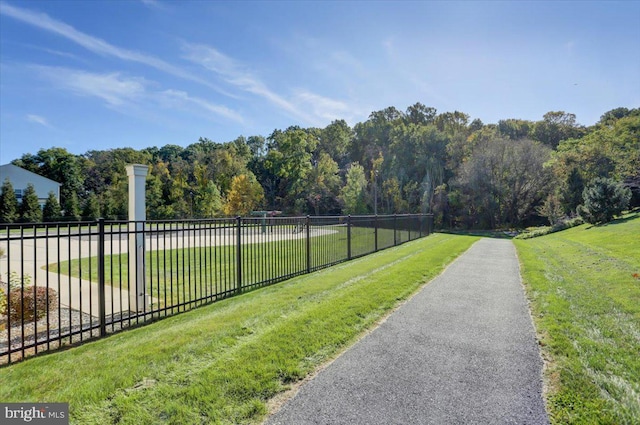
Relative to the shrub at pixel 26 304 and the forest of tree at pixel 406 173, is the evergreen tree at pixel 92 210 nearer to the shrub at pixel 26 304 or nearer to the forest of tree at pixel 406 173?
the forest of tree at pixel 406 173

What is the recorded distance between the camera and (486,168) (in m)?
31.7

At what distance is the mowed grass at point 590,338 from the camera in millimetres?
2445

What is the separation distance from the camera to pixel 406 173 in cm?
3941

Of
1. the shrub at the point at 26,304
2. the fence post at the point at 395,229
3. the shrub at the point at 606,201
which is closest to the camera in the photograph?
the shrub at the point at 26,304

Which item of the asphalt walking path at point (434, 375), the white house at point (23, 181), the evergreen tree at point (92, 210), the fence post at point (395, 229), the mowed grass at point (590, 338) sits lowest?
the asphalt walking path at point (434, 375)

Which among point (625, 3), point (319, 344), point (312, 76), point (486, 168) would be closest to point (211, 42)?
point (312, 76)

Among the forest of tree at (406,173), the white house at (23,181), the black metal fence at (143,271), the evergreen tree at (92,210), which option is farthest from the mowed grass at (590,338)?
the white house at (23,181)

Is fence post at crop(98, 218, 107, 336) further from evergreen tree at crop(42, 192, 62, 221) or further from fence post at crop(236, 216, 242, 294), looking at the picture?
evergreen tree at crop(42, 192, 62, 221)

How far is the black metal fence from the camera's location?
4406mm

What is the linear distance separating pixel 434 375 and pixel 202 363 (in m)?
2.16

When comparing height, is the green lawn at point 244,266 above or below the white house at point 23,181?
below

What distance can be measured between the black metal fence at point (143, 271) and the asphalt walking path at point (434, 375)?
2.90m

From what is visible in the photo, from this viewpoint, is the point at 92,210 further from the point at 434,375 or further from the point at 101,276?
the point at 434,375

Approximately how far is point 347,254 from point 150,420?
8.87 metres
